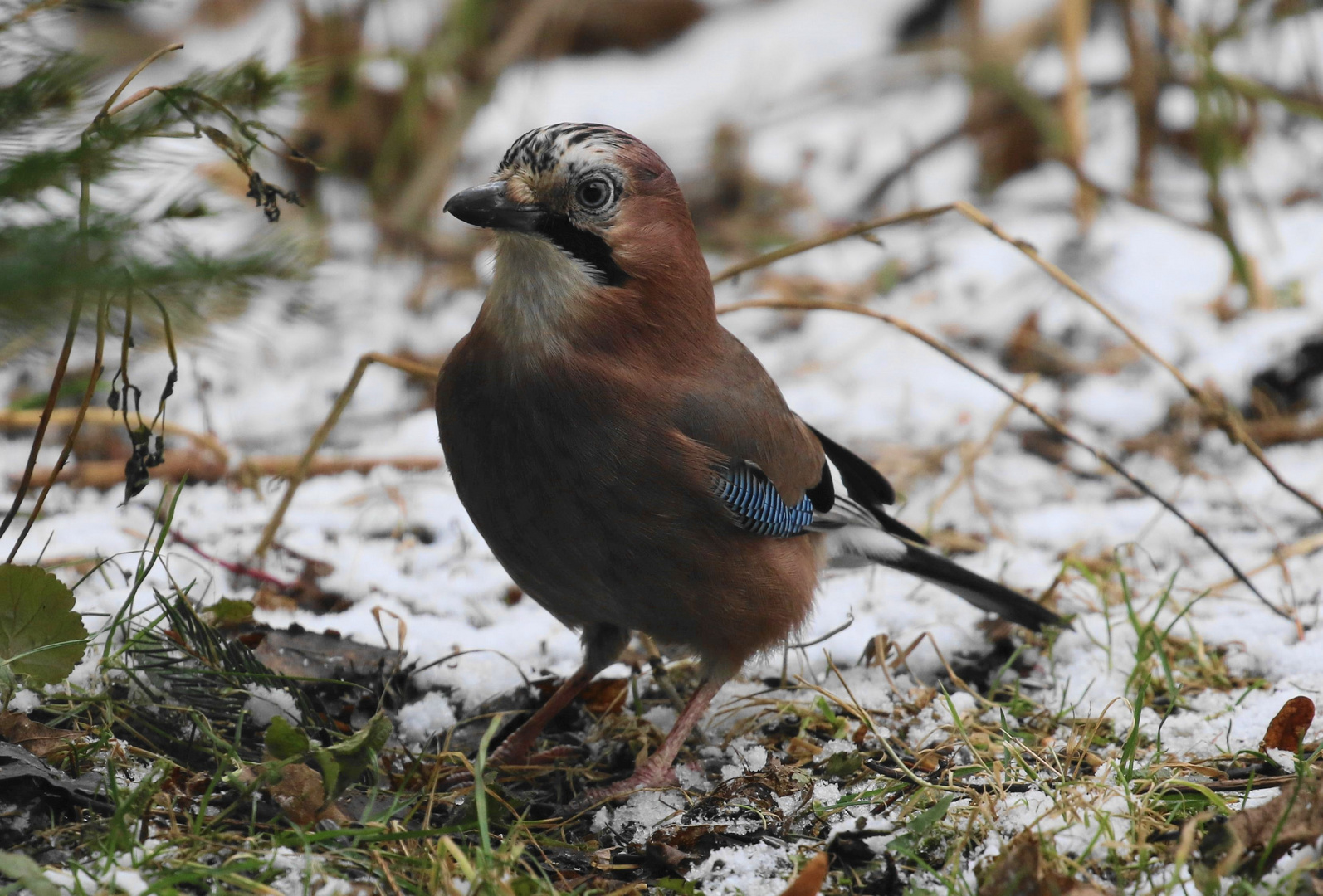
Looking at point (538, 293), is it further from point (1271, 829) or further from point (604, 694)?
point (1271, 829)

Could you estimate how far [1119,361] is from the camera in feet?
17.0

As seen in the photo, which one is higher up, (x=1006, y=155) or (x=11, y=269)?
(x=1006, y=155)

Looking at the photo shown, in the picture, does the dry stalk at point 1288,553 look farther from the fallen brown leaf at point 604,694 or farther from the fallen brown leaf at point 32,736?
the fallen brown leaf at point 32,736

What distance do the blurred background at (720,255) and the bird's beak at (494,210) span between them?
29cm

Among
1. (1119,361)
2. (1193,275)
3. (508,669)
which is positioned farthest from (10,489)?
(1193,275)

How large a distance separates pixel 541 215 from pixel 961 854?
55.3 inches

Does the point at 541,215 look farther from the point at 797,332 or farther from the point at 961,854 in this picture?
the point at 797,332

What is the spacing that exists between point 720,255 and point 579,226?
348 cm

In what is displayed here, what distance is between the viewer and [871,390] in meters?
5.05

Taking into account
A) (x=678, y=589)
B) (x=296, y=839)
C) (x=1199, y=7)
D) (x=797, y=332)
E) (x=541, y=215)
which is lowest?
(x=296, y=839)

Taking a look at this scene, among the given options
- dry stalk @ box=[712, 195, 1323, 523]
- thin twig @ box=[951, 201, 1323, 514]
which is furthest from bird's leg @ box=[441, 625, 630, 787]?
thin twig @ box=[951, 201, 1323, 514]

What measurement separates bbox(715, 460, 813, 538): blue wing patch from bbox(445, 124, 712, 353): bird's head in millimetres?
364

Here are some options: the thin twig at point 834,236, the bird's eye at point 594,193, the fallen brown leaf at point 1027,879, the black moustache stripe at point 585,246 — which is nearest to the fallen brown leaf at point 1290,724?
the fallen brown leaf at point 1027,879

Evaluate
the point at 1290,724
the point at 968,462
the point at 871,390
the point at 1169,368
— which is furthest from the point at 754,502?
the point at 871,390
